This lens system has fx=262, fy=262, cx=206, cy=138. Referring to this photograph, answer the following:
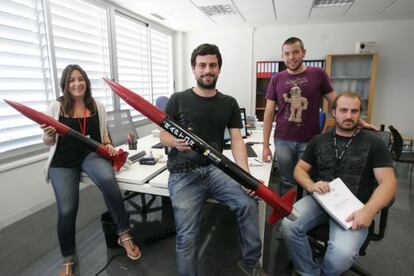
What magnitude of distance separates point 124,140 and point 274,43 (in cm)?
372

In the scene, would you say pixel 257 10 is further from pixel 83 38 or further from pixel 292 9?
pixel 83 38

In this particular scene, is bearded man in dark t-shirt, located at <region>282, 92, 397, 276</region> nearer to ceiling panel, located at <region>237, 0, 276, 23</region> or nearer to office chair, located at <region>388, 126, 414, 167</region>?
office chair, located at <region>388, 126, 414, 167</region>

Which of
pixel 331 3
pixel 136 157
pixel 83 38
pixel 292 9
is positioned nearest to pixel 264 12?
pixel 292 9

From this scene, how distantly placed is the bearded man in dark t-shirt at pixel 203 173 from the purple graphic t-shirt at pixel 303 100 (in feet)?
1.87

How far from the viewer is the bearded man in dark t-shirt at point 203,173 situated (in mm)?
1398

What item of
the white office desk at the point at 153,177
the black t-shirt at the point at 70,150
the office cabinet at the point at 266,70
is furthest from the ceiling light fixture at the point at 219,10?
the black t-shirt at the point at 70,150

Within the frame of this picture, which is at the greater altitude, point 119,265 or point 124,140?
point 124,140

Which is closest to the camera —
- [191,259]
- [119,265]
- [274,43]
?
[191,259]

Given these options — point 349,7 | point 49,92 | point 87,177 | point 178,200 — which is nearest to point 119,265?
point 87,177

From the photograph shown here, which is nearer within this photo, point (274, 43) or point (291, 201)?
point (291, 201)

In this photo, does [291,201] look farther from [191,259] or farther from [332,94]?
[332,94]

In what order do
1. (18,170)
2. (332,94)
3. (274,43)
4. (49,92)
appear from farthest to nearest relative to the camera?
(274,43) → (49,92) → (18,170) → (332,94)

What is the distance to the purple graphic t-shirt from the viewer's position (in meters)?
2.01

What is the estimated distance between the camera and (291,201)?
139 centimetres
